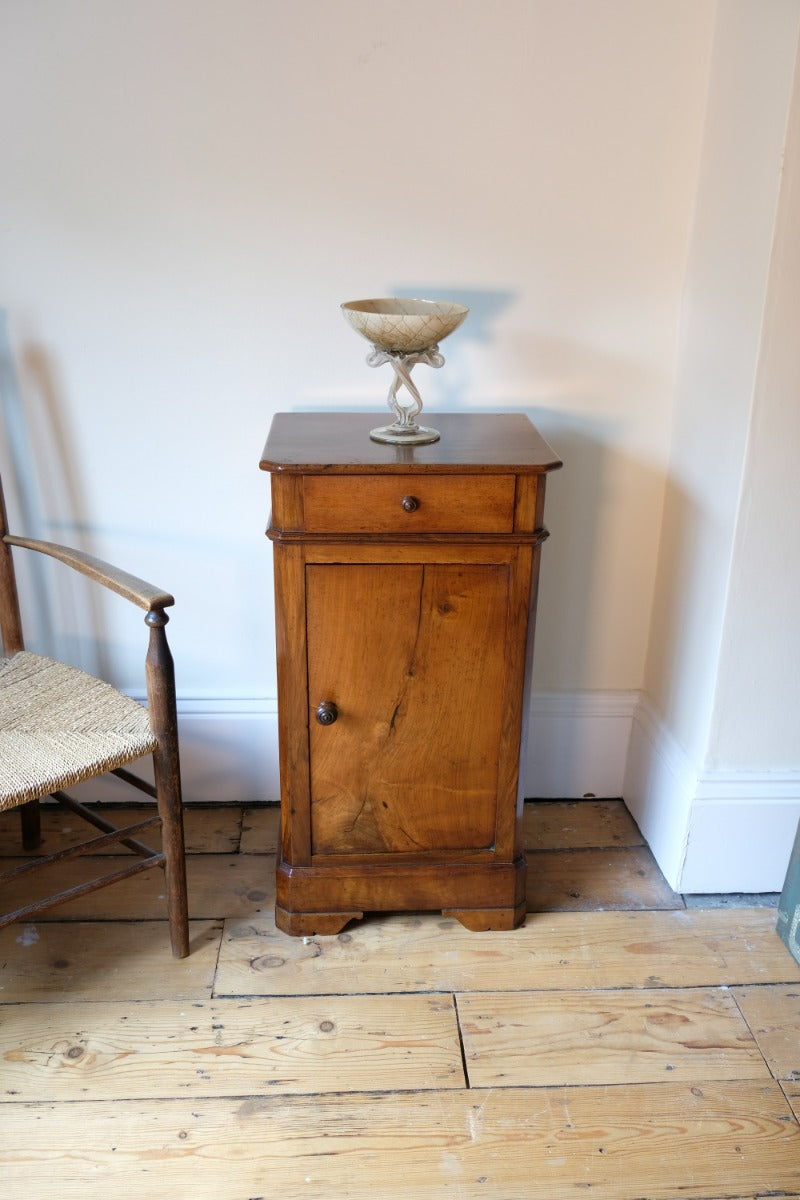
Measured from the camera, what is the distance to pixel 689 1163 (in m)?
1.31

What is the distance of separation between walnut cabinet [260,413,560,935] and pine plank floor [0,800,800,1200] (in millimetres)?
131

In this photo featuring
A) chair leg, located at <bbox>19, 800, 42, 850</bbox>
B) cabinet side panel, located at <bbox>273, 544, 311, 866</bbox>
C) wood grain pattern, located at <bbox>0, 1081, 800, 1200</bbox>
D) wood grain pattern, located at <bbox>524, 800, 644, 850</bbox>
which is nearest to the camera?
wood grain pattern, located at <bbox>0, 1081, 800, 1200</bbox>

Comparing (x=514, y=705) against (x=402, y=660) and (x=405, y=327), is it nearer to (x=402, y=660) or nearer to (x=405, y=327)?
(x=402, y=660)

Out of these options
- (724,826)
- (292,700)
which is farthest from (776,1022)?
(292,700)

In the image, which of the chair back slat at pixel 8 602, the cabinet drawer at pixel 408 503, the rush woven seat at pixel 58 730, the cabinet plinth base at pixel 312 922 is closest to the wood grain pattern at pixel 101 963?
the cabinet plinth base at pixel 312 922

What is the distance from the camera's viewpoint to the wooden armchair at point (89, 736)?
1.43 m

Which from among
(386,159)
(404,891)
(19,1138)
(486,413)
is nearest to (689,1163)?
(404,891)

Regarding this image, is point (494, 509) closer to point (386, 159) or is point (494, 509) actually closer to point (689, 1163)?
point (386, 159)

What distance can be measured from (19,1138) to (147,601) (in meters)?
0.78

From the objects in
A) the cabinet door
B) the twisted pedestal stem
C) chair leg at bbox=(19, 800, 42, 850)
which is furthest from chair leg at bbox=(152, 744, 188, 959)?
the twisted pedestal stem

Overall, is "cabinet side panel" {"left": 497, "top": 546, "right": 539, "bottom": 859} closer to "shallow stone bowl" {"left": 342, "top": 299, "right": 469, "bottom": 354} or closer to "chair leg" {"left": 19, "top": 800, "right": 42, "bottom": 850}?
"shallow stone bowl" {"left": 342, "top": 299, "right": 469, "bottom": 354}

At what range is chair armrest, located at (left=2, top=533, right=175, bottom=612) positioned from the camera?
145cm

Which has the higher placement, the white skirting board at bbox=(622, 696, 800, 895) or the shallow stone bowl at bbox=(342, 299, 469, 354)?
the shallow stone bowl at bbox=(342, 299, 469, 354)

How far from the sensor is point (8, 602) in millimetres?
1762
